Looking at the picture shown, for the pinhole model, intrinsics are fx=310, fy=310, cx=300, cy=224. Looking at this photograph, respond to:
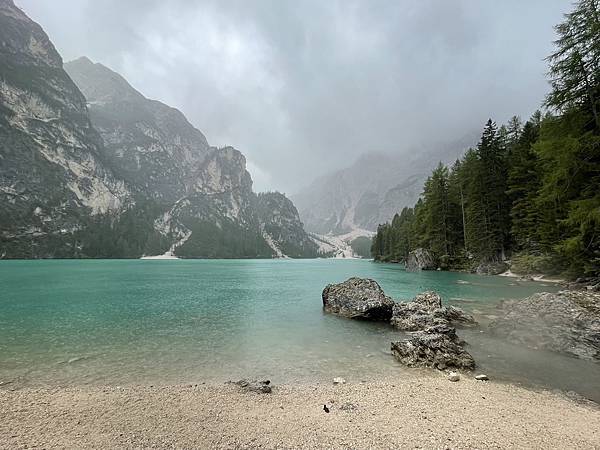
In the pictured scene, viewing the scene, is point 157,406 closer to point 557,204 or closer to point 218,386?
point 218,386

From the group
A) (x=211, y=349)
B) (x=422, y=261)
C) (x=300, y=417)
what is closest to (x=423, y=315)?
(x=211, y=349)

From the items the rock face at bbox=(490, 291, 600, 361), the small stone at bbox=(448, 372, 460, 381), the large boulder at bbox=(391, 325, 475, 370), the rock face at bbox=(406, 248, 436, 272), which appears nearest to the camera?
the small stone at bbox=(448, 372, 460, 381)

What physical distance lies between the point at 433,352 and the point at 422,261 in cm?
6742

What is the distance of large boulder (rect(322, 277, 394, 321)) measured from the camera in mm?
22906

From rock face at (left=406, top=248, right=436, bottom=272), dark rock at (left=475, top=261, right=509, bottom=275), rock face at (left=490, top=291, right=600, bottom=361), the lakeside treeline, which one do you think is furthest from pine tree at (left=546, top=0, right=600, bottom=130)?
rock face at (left=406, top=248, right=436, bottom=272)

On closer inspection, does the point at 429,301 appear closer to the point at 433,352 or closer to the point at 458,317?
the point at 458,317

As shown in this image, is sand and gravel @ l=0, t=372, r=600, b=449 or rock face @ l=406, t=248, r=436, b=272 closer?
sand and gravel @ l=0, t=372, r=600, b=449

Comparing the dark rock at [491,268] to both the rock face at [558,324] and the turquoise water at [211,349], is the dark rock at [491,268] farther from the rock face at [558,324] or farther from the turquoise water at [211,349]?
the rock face at [558,324]

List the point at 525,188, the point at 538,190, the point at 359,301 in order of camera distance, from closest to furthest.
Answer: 1. the point at 359,301
2. the point at 538,190
3. the point at 525,188

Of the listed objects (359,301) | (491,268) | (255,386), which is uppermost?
(491,268)

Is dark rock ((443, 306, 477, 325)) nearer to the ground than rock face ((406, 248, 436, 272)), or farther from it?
nearer to the ground

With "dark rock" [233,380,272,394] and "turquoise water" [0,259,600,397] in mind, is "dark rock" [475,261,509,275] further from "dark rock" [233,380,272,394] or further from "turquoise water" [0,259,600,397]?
"dark rock" [233,380,272,394]

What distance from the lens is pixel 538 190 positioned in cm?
3716

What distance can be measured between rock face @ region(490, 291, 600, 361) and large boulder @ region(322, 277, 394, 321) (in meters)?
6.97
